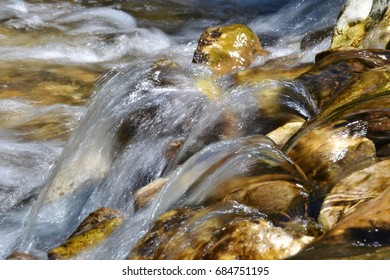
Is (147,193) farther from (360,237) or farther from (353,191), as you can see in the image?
(360,237)

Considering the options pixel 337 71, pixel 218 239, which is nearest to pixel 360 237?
pixel 218 239

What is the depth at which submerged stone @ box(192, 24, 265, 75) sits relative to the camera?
7816 millimetres

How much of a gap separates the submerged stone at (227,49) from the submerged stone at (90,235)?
9.22 feet

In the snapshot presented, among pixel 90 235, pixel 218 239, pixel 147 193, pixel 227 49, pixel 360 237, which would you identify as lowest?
pixel 90 235

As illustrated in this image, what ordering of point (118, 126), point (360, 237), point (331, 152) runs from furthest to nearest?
point (118, 126), point (331, 152), point (360, 237)

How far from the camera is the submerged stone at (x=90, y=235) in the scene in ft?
16.5

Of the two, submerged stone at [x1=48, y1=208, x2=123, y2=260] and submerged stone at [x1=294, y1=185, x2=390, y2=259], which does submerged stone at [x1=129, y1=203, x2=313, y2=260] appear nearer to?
submerged stone at [x1=294, y1=185, x2=390, y2=259]

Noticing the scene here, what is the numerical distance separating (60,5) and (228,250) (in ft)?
30.1

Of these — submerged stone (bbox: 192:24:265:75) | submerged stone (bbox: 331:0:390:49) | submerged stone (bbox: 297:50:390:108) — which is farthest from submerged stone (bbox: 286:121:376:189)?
submerged stone (bbox: 192:24:265:75)

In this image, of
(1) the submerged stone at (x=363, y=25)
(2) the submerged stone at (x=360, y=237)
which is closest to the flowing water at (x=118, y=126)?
(2) the submerged stone at (x=360, y=237)

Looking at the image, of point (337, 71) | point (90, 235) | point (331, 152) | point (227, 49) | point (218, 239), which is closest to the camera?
point (218, 239)

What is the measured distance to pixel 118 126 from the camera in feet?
21.6

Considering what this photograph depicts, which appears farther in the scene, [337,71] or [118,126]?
[118,126]

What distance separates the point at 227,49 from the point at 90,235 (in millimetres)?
3485
